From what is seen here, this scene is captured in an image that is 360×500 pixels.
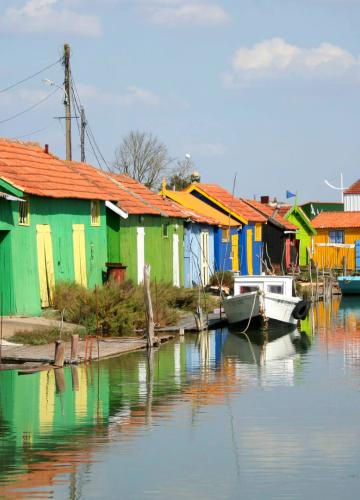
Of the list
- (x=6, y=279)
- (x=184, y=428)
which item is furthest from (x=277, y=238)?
(x=184, y=428)

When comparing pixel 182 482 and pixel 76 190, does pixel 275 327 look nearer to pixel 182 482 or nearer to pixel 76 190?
pixel 76 190

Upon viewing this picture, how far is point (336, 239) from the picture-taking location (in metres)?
84.1

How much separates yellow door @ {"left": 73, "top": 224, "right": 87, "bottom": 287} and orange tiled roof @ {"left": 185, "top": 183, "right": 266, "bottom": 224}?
24.9 m

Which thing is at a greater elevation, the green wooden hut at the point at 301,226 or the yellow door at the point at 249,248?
the green wooden hut at the point at 301,226

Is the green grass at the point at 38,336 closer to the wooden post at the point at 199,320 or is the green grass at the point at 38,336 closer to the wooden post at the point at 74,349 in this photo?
the wooden post at the point at 74,349

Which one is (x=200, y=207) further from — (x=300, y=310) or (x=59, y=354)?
(x=59, y=354)

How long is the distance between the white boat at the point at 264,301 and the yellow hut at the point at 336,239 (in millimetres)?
38904

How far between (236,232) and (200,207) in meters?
3.72

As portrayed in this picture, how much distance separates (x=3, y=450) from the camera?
725 inches

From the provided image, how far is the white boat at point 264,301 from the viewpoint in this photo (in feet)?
130

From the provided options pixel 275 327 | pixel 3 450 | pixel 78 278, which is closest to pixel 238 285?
pixel 275 327

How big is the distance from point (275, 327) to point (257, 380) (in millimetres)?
14294

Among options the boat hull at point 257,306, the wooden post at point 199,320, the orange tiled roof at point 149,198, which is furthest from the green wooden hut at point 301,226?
the wooden post at point 199,320

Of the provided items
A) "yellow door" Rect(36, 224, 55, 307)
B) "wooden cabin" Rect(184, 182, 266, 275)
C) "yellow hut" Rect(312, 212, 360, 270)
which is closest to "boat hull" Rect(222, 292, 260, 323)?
"yellow door" Rect(36, 224, 55, 307)
